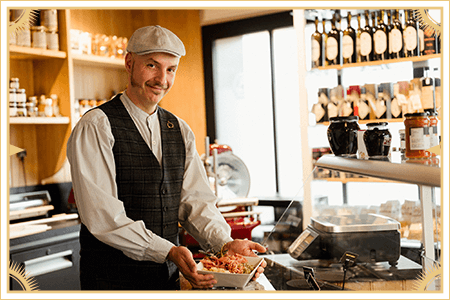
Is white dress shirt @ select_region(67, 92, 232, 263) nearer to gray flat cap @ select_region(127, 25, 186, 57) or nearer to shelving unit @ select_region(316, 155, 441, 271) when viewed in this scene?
gray flat cap @ select_region(127, 25, 186, 57)

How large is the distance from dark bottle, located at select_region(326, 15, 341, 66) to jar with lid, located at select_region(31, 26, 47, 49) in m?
2.29

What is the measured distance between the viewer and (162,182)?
5.93ft

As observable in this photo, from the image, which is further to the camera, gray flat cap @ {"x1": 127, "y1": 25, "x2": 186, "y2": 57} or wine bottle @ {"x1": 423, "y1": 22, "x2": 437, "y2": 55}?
wine bottle @ {"x1": 423, "y1": 22, "x2": 437, "y2": 55}

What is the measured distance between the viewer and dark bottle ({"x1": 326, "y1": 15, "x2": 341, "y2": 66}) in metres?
3.86

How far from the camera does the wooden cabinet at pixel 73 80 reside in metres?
3.77

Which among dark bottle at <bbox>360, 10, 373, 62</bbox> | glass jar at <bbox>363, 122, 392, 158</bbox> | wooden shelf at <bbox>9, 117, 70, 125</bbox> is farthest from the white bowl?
dark bottle at <bbox>360, 10, 373, 62</bbox>

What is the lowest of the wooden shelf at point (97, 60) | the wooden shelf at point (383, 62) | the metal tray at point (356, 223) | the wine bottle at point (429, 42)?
the metal tray at point (356, 223)

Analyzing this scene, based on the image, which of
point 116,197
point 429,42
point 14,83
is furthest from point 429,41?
point 14,83

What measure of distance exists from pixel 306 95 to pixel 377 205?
245 cm

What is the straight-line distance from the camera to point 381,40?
366 cm

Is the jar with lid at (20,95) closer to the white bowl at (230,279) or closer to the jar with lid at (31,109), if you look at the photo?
the jar with lid at (31,109)

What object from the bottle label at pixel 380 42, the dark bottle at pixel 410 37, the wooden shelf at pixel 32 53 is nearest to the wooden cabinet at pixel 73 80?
the wooden shelf at pixel 32 53

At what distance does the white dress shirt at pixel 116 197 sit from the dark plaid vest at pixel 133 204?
0.04 m

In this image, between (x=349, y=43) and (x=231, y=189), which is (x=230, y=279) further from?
(x=349, y=43)
